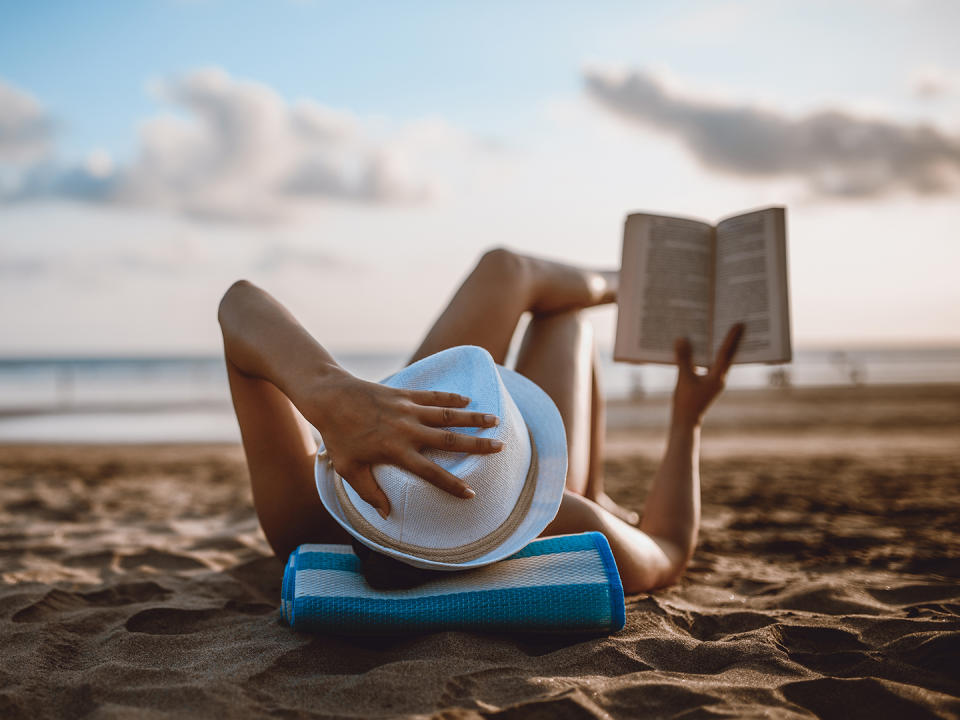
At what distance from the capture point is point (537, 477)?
1729 millimetres

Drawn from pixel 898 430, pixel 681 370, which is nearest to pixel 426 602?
pixel 681 370

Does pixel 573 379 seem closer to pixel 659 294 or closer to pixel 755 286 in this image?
pixel 659 294

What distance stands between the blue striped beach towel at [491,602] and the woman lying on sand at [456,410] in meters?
0.20

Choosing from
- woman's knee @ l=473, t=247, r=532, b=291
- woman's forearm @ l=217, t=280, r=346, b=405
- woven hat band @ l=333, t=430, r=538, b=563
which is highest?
woman's knee @ l=473, t=247, r=532, b=291

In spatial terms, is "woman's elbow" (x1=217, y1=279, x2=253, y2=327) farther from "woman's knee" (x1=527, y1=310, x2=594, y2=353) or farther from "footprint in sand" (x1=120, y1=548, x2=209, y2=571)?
"footprint in sand" (x1=120, y1=548, x2=209, y2=571)

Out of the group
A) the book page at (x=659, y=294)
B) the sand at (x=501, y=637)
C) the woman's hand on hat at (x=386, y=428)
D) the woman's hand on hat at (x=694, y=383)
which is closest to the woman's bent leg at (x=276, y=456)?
the sand at (x=501, y=637)

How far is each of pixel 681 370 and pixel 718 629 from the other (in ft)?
3.21

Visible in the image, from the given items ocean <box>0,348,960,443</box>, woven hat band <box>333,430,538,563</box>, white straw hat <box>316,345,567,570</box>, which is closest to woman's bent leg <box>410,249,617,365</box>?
white straw hat <box>316,345,567,570</box>

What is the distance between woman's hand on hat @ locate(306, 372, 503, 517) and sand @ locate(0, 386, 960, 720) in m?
0.42

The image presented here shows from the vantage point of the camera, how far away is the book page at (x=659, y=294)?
103 inches

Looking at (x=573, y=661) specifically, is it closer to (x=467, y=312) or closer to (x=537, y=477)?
(x=537, y=477)

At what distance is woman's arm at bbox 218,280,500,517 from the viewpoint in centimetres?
148

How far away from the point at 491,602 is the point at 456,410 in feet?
1.79

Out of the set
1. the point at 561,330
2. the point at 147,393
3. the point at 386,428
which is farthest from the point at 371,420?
the point at 147,393
